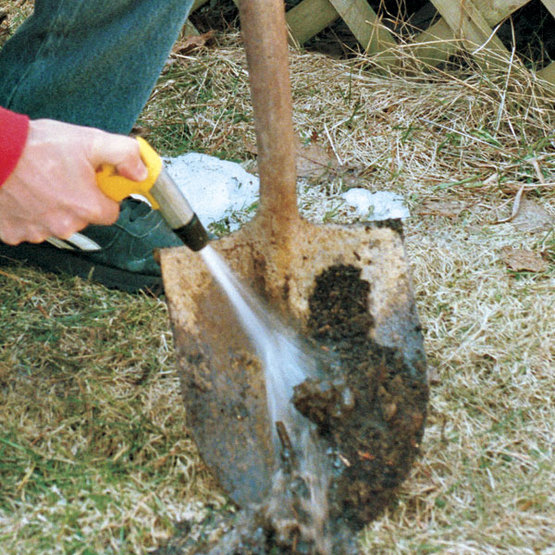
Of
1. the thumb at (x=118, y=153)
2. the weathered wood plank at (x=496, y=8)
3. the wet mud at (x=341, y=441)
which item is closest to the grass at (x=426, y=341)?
the wet mud at (x=341, y=441)

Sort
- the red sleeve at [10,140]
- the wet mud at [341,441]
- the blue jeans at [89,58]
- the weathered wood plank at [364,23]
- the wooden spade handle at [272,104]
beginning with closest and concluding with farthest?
the red sleeve at [10,140]
the wet mud at [341,441]
the wooden spade handle at [272,104]
the blue jeans at [89,58]
the weathered wood plank at [364,23]

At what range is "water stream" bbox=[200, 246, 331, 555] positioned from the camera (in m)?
1.21

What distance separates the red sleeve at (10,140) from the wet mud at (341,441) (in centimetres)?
69

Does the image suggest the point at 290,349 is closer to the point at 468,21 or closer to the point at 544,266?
the point at 544,266

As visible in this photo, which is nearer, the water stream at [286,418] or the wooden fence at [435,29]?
the water stream at [286,418]

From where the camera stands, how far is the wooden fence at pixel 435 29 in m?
2.44

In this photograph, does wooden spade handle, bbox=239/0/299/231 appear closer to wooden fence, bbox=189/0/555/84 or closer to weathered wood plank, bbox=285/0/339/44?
wooden fence, bbox=189/0/555/84

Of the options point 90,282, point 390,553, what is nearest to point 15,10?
point 90,282

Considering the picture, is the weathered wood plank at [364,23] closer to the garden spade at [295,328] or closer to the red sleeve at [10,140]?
the garden spade at [295,328]

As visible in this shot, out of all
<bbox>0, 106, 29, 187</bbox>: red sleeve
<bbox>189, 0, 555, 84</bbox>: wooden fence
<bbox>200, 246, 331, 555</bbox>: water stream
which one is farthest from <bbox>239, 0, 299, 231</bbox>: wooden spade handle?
<bbox>189, 0, 555, 84</bbox>: wooden fence

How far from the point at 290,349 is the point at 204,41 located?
1.78 m

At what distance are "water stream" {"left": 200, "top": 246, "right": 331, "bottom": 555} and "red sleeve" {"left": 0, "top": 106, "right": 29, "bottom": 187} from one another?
0.47 meters

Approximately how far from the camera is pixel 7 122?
1.03 metres

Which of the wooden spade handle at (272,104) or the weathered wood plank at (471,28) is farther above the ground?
the wooden spade handle at (272,104)
